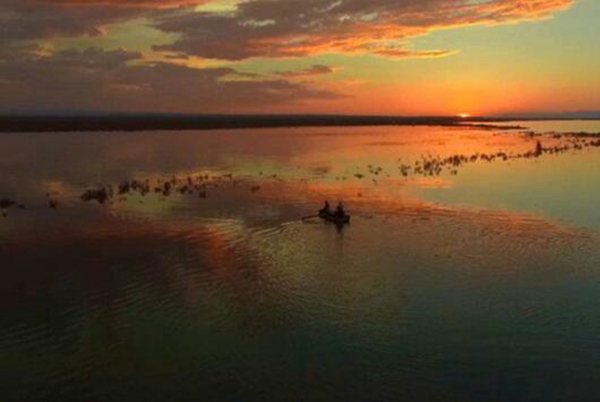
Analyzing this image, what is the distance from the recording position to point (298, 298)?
2270 centimetres

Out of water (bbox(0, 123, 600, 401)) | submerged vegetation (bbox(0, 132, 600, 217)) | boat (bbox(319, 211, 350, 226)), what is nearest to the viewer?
water (bbox(0, 123, 600, 401))

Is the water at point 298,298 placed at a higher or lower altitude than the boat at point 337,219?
lower

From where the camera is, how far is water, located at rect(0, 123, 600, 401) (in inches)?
645

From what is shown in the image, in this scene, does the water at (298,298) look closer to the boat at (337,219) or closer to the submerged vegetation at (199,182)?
the boat at (337,219)

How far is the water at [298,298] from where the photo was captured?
16.4 meters

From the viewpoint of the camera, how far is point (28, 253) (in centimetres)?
2922

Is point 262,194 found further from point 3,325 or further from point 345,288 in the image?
point 3,325

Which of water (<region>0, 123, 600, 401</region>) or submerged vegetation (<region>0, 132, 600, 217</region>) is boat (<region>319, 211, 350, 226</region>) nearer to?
water (<region>0, 123, 600, 401</region>)

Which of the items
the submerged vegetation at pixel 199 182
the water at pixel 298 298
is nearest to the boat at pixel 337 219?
the water at pixel 298 298

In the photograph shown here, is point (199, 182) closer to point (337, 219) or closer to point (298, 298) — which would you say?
point (337, 219)

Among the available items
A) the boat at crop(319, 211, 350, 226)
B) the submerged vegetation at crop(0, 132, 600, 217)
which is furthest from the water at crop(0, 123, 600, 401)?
the submerged vegetation at crop(0, 132, 600, 217)

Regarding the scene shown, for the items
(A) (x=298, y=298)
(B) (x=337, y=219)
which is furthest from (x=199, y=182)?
(A) (x=298, y=298)

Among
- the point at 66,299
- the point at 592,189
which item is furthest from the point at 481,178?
the point at 66,299

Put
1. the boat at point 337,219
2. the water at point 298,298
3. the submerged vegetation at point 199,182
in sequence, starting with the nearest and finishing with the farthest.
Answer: the water at point 298,298 → the boat at point 337,219 → the submerged vegetation at point 199,182
